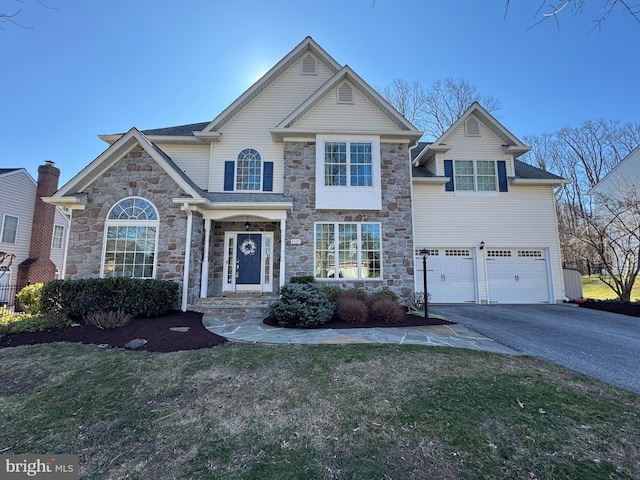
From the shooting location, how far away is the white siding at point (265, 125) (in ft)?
36.8

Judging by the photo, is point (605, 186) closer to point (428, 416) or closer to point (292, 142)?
point (292, 142)

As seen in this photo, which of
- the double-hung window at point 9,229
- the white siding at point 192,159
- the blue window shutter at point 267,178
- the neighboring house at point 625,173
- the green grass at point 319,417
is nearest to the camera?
the green grass at point 319,417

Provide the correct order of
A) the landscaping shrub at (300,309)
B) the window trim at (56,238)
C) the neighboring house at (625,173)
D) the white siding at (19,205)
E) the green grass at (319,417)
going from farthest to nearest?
the window trim at (56,238) → the neighboring house at (625,173) → the white siding at (19,205) → the landscaping shrub at (300,309) → the green grass at (319,417)

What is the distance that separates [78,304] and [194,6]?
24.4 ft

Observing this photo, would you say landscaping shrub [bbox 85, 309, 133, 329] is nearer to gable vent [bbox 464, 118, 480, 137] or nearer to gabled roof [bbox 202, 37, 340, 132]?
gabled roof [bbox 202, 37, 340, 132]

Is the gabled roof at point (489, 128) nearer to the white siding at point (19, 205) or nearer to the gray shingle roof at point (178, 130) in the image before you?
the gray shingle roof at point (178, 130)

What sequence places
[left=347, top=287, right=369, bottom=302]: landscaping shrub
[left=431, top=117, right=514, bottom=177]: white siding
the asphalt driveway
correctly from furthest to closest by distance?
1. [left=431, top=117, right=514, bottom=177]: white siding
2. [left=347, top=287, right=369, bottom=302]: landscaping shrub
3. the asphalt driveway

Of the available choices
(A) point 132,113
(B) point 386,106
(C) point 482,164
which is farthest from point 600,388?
(A) point 132,113

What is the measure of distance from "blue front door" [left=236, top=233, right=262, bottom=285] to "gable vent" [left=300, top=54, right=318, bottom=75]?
707 cm

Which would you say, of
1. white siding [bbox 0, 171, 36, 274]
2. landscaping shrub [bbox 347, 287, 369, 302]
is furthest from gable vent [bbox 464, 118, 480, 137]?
white siding [bbox 0, 171, 36, 274]

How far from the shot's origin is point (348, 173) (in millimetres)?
10625

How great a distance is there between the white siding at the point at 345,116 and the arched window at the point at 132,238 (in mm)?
5917

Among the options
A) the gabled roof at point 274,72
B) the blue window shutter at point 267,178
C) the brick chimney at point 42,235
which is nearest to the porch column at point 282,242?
the blue window shutter at point 267,178

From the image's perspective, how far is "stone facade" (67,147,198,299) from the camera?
9062mm
